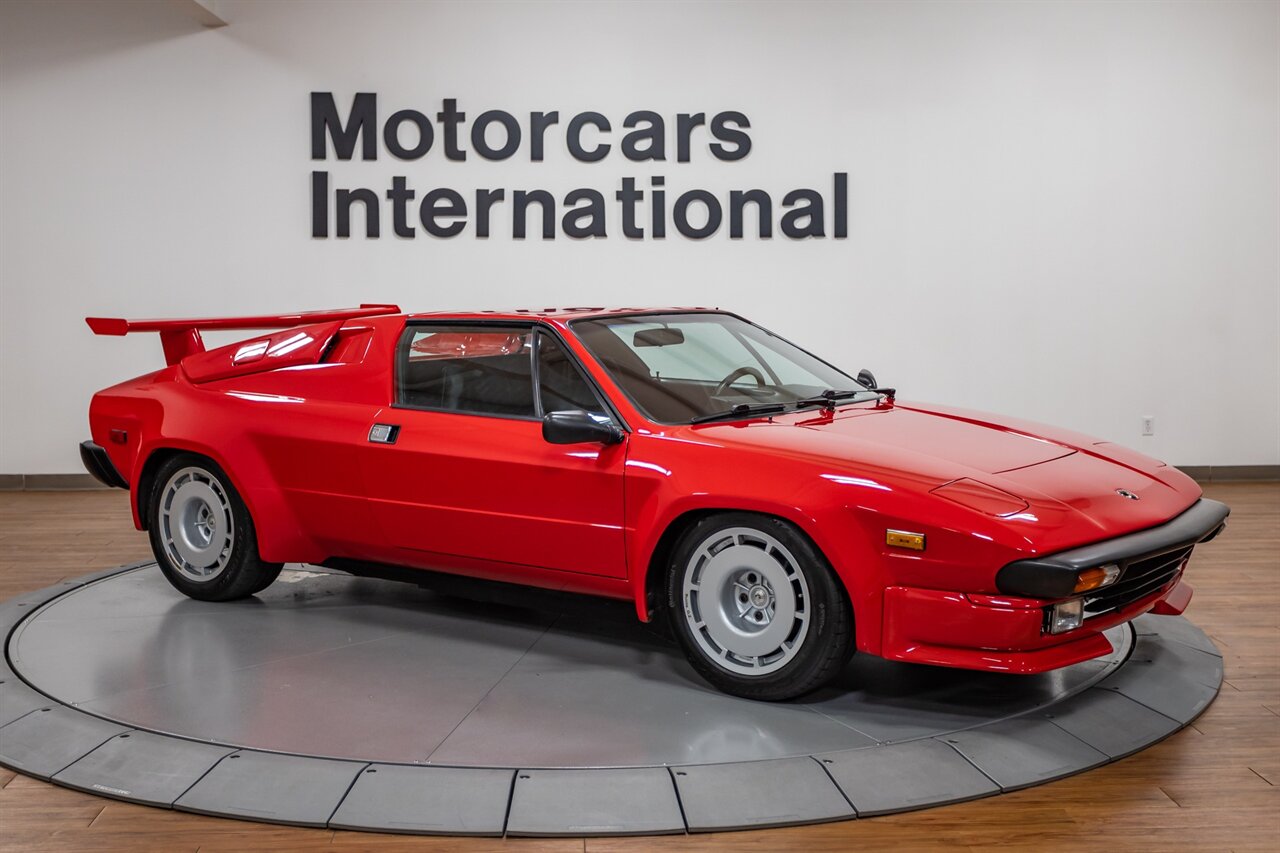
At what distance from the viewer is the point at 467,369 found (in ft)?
14.6

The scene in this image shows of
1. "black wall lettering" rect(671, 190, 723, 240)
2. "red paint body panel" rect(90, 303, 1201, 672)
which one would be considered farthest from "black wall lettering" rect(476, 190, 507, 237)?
"red paint body panel" rect(90, 303, 1201, 672)

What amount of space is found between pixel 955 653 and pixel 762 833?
0.85m

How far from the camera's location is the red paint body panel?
3.38 m

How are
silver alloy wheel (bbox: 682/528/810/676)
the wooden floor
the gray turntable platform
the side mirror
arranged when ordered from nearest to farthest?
the wooden floor < the gray turntable platform < silver alloy wheel (bbox: 682/528/810/676) < the side mirror

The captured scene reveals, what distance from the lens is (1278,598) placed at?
5258 mm

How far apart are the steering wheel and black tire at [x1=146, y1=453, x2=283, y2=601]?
2078mm

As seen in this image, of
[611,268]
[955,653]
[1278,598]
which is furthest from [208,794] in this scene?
[611,268]

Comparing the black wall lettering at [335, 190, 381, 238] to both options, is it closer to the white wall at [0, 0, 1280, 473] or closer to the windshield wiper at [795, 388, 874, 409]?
→ the white wall at [0, 0, 1280, 473]

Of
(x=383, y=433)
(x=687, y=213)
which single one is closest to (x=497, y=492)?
(x=383, y=433)

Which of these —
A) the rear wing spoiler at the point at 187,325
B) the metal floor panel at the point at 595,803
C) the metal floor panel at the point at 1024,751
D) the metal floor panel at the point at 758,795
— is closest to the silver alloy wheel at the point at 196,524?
the rear wing spoiler at the point at 187,325

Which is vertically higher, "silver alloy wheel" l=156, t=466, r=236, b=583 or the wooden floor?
"silver alloy wheel" l=156, t=466, r=236, b=583

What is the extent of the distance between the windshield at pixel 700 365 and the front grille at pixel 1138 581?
1255 mm

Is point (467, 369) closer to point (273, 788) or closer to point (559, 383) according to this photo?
point (559, 383)

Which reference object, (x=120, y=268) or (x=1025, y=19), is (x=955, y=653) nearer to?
(x=1025, y=19)
